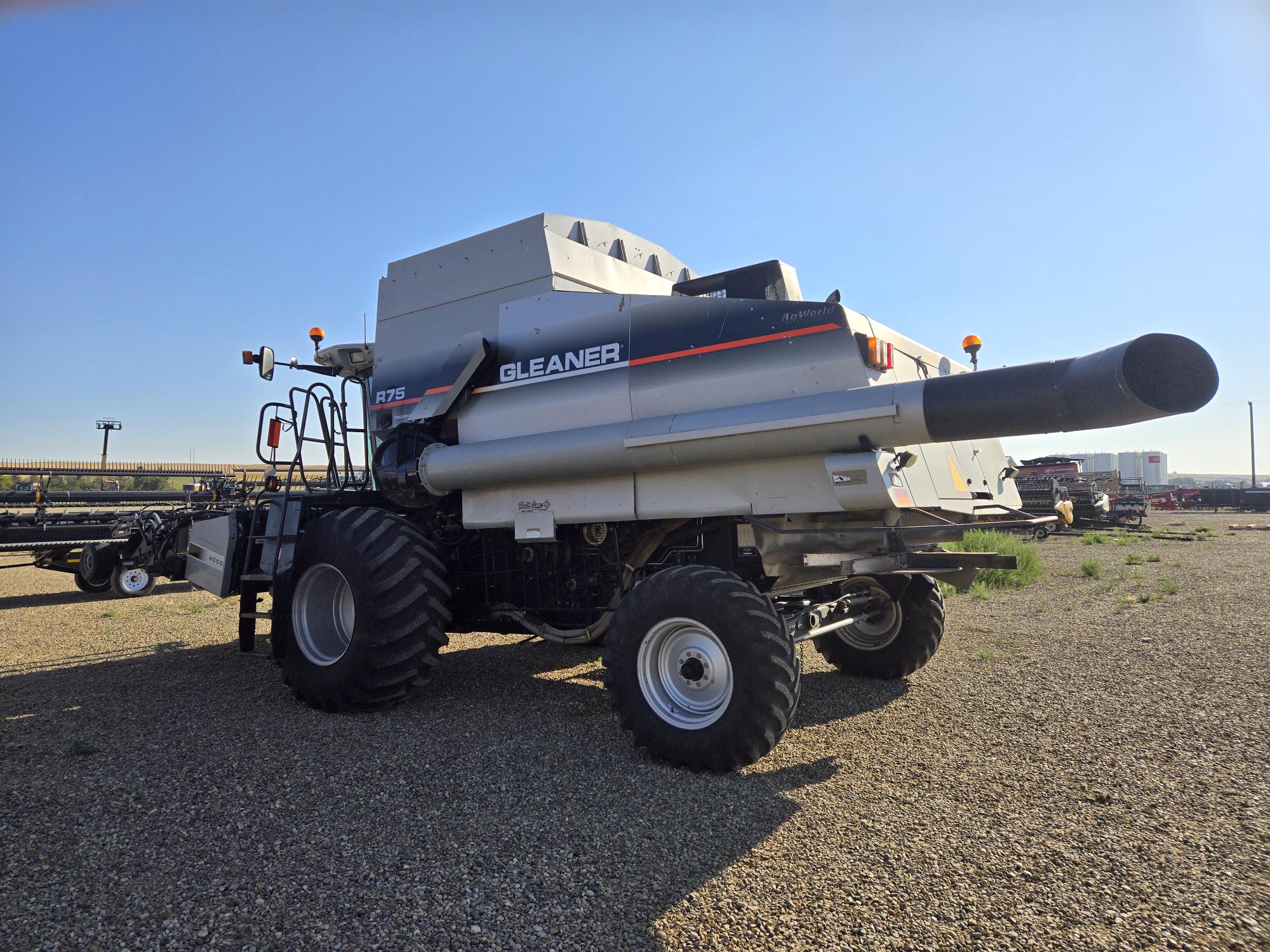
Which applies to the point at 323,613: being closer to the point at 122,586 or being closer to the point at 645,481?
the point at 645,481

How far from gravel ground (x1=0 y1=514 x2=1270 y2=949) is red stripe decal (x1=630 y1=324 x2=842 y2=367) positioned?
246cm

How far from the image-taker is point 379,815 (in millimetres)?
3537

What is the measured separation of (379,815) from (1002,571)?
10614mm

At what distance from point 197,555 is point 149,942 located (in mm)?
5419

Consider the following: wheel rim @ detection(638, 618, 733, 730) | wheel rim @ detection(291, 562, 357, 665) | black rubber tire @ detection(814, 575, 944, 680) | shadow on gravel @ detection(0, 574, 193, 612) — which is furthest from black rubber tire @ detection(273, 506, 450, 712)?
shadow on gravel @ detection(0, 574, 193, 612)

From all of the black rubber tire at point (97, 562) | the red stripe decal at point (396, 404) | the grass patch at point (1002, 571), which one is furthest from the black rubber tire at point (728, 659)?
the black rubber tire at point (97, 562)

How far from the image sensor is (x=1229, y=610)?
883 centimetres

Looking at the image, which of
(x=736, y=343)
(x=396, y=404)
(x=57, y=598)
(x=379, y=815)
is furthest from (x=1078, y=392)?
(x=57, y=598)

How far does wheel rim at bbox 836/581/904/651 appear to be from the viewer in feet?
19.9

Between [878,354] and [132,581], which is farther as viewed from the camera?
[132,581]

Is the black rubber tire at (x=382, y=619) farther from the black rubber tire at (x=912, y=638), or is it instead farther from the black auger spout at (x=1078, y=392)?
the black auger spout at (x=1078, y=392)

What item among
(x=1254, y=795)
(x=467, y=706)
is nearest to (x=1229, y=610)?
(x=1254, y=795)

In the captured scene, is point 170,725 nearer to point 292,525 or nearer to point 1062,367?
point 292,525

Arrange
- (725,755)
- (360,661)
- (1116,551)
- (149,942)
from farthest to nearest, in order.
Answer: (1116,551), (360,661), (725,755), (149,942)
